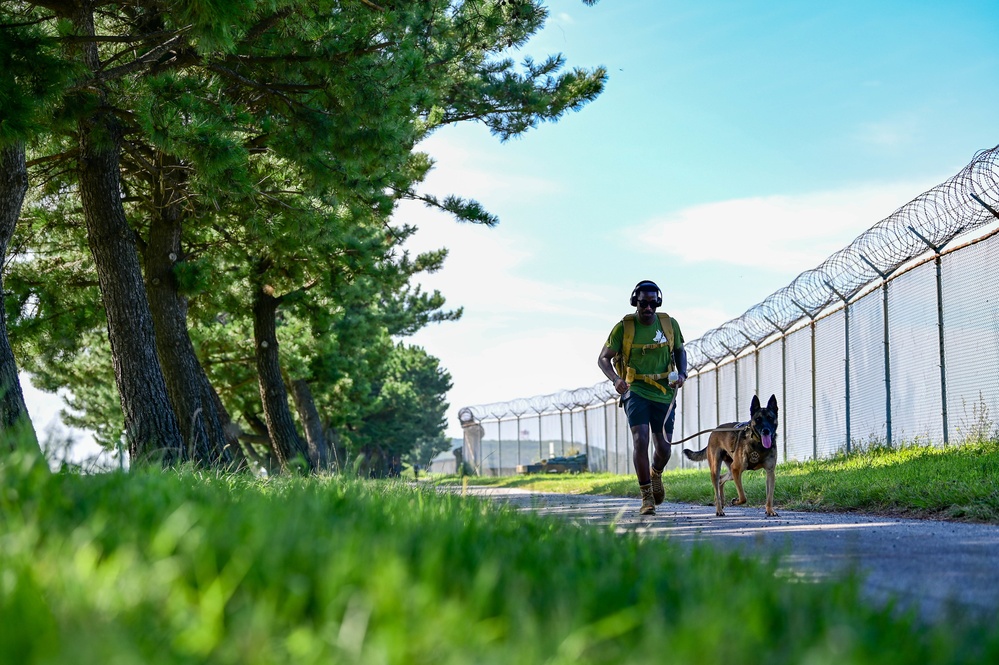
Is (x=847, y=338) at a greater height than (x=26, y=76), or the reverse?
(x=26, y=76)

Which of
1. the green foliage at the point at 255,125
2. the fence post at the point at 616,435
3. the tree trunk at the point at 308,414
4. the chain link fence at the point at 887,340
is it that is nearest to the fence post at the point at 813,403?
the chain link fence at the point at 887,340

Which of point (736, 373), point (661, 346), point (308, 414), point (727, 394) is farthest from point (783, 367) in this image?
point (308, 414)

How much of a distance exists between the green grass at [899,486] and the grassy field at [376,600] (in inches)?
201

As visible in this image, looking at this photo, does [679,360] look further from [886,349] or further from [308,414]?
[308,414]

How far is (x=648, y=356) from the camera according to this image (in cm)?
917

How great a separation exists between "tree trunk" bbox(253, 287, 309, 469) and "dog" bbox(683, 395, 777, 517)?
10934 millimetres

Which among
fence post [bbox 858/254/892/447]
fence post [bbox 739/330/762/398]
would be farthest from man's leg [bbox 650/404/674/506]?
fence post [bbox 739/330/762/398]

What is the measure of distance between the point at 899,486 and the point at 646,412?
250 cm

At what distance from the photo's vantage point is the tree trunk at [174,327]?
13.4m

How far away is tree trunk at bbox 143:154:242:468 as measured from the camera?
13.4 m

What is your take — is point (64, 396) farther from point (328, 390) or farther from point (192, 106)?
point (192, 106)

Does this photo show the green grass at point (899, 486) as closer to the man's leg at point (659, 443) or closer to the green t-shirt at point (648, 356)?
the man's leg at point (659, 443)

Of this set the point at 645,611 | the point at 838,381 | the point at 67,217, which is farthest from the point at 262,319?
the point at 645,611

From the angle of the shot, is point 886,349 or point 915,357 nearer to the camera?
point 915,357
